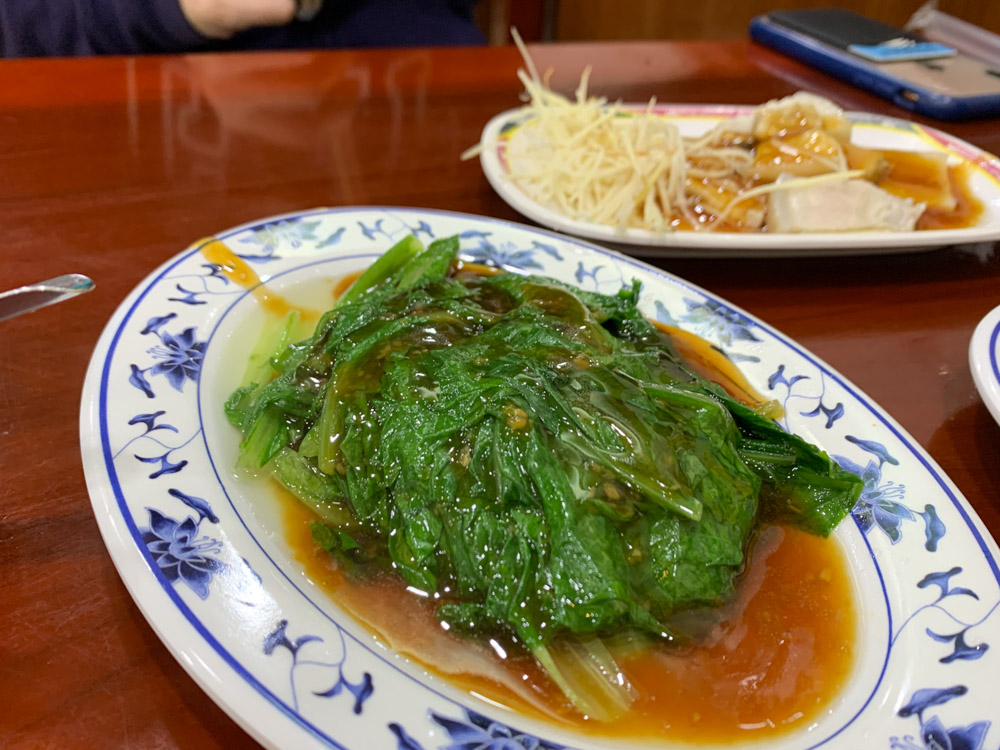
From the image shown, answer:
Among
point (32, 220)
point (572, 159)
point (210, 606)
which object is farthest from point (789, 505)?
point (32, 220)

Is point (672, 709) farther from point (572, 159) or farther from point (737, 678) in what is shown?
point (572, 159)

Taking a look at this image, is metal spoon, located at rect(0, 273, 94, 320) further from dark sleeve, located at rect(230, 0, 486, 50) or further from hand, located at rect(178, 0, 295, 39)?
dark sleeve, located at rect(230, 0, 486, 50)

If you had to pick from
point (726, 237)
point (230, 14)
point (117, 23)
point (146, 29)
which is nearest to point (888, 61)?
point (726, 237)

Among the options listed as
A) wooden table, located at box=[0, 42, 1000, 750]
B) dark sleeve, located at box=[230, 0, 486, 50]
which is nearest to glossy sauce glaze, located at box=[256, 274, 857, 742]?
wooden table, located at box=[0, 42, 1000, 750]

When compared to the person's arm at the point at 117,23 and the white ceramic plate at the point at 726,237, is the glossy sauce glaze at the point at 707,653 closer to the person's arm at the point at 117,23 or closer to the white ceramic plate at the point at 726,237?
the white ceramic plate at the point at 726,237

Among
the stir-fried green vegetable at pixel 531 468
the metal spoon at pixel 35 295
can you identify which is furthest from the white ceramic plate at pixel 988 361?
the metal spoon at pixel 35 295
